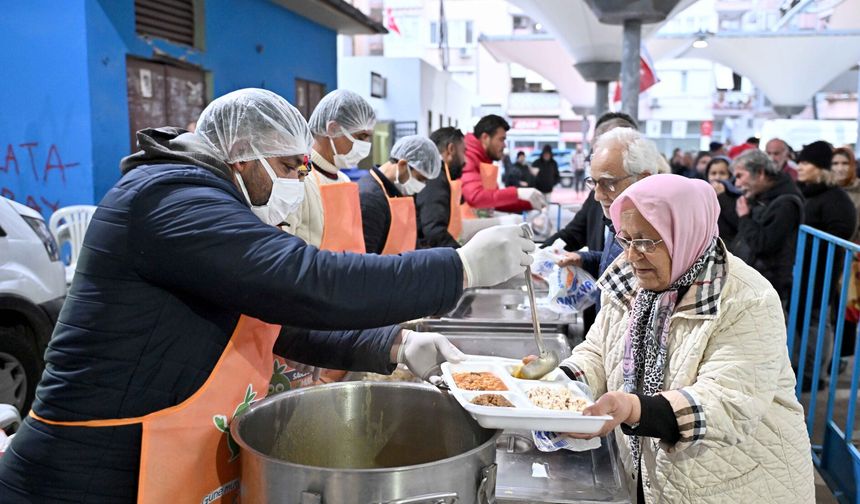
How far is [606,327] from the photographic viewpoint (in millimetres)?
1860

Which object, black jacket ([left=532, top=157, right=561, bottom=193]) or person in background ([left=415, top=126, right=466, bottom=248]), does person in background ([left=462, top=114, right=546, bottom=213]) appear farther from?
black jacket ([left=532, top=157, right=561, bottom=193])

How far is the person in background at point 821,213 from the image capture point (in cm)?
458

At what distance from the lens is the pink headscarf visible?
1.52 meters

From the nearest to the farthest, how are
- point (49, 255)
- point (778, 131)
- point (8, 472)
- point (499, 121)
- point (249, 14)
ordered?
point (8, 472) < point (49, 255) < point (499, 121) < point (249, 14) < point (778, 131)

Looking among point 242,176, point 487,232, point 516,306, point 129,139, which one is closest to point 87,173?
point 129,139

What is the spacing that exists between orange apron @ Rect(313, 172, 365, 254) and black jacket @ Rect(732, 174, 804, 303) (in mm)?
2629

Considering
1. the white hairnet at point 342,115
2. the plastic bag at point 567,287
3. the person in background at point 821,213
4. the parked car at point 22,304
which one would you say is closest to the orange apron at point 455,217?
the white hairnet at point 342,115

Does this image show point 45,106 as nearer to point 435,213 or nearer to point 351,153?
point 435,213

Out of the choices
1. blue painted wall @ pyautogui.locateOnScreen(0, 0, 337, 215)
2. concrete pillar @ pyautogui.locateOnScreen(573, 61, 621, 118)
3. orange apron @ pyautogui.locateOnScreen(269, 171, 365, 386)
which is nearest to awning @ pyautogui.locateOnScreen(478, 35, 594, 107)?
concrete pillar @ pyautogui.locateOnScreen(573, 61, 621, 118)

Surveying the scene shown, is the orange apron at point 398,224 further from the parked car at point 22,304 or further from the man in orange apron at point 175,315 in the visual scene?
the man in orange apron at point 175,315

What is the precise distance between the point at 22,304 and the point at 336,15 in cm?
719

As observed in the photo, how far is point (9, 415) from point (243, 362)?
3.06 ft

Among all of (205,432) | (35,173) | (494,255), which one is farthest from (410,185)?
(35,173)

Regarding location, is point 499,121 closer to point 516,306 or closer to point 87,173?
point 516,306
